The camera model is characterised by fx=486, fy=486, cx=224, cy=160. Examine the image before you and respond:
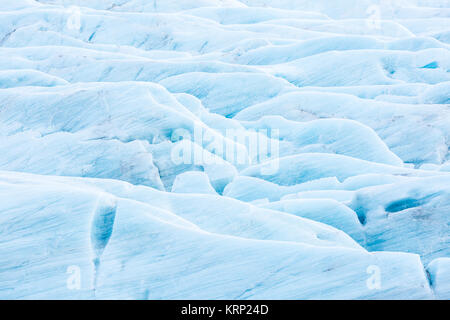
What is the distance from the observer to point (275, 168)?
631cm

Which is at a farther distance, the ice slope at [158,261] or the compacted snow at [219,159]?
the compacted snow at [219,159]

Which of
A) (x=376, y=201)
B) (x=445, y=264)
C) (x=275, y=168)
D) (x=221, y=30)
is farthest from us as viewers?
(x=221, y=30)

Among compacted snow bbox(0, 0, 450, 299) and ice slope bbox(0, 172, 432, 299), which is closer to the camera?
ice slope bbox(0, 172, 432, 299)

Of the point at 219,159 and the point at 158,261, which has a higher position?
the point at 158,261

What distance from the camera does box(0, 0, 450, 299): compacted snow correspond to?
392cm

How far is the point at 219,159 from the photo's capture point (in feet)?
21.4

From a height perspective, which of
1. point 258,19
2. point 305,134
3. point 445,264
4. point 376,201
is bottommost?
point 258,19

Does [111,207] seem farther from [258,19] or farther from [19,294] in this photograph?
[258,19]

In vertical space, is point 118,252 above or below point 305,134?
above

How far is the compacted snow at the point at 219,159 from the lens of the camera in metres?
3.92

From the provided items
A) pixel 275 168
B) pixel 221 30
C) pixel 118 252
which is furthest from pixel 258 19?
pixel 118 252

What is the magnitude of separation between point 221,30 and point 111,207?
8.82m

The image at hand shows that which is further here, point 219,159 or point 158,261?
point 219,159
